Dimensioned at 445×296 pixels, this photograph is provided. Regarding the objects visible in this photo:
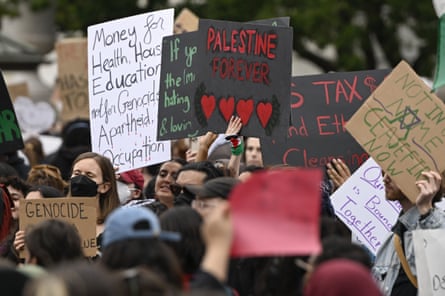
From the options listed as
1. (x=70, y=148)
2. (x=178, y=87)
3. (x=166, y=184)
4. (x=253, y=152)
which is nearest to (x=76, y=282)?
(x=166, y=184)

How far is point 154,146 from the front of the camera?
898cm

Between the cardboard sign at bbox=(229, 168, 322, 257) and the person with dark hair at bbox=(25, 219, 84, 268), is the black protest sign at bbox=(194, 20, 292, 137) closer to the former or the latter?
the person with dark hair at bbox=(25, 219, 84, 268)

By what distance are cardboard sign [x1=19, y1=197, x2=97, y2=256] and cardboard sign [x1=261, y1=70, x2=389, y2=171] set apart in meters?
1.67

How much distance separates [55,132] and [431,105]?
9.35 m

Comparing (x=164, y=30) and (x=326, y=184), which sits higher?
(x=164, y=30)

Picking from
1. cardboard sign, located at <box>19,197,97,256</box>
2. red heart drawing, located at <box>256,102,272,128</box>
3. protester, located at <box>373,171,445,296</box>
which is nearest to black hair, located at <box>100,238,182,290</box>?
cardboard sign, located at <box>19,197,97,256</box>

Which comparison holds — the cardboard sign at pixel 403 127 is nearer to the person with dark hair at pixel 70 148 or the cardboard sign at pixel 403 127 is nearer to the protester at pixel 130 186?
the protester at pixel 130 186

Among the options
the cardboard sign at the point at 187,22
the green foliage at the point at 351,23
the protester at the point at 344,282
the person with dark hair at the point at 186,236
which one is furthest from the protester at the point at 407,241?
the green foliage at the point at 351,23

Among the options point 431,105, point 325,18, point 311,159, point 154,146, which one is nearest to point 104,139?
point 154,146

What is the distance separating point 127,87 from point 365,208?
6.13 feet

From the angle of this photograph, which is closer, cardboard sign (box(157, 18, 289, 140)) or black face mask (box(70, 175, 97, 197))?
black face mask (box(70, 175, 97, 197))

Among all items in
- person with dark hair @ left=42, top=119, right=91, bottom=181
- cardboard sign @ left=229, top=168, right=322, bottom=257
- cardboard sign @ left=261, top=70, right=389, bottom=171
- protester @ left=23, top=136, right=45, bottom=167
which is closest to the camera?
cardboard sign @ left=229, top=168, right=322, bottom=257

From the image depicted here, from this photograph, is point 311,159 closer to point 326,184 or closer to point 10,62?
point 326,184

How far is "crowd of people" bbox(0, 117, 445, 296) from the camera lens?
463 centimetres
